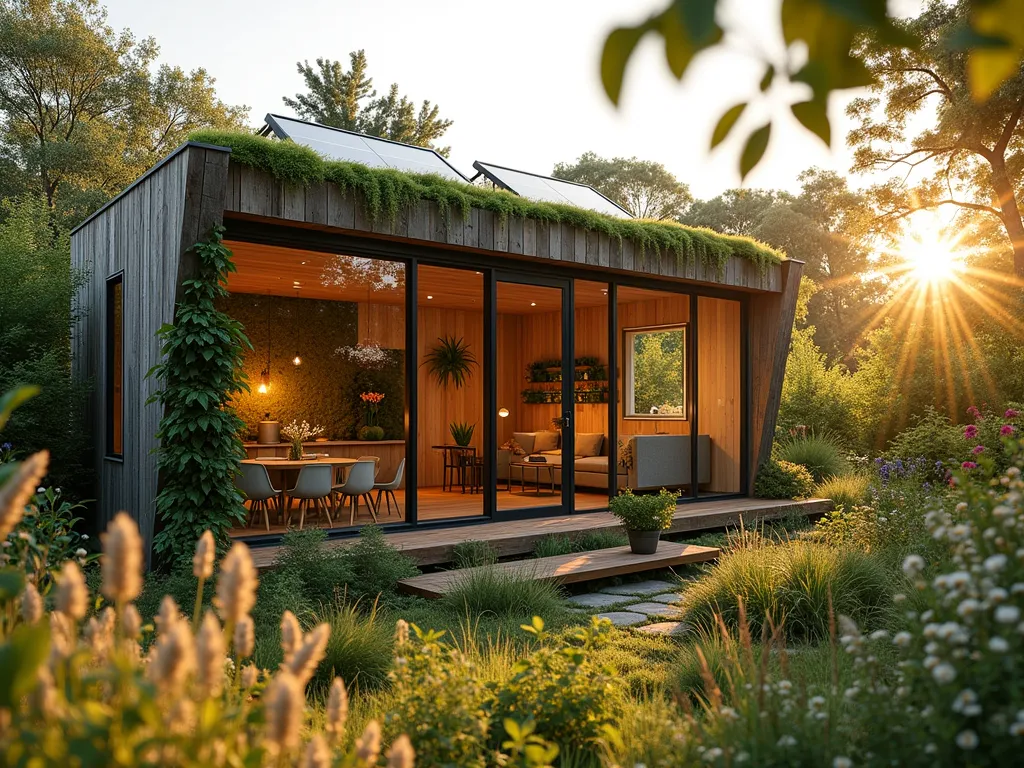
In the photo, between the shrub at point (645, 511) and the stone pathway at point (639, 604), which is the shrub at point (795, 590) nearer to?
the stone pathway at point (639, 604)

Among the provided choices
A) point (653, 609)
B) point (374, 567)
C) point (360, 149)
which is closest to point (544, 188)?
point (360, 149)

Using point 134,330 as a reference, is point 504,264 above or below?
above

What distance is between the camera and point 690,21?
88 centimetres

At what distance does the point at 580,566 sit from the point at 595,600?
430mm

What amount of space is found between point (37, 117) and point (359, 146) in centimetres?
1416

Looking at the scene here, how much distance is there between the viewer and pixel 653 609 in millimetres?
6105

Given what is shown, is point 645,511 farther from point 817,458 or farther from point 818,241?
point 818,241

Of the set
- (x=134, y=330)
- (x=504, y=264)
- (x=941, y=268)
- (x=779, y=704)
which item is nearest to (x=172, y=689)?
(x=779, y=704)

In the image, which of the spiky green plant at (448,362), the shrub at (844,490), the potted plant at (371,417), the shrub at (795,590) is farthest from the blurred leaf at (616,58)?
the spiky green plant at (448,362)

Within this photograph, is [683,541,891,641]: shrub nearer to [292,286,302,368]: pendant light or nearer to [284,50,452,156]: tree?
[292,286,302,368]: pendant light

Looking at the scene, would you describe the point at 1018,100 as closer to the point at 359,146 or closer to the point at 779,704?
the point at 359,146

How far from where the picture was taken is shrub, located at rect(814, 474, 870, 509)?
10.6 meters

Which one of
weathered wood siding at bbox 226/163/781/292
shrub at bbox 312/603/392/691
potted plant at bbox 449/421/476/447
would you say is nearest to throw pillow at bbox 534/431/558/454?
potted plant at bbox 449/421/476/447

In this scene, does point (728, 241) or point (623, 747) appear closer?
point (623, 747)
